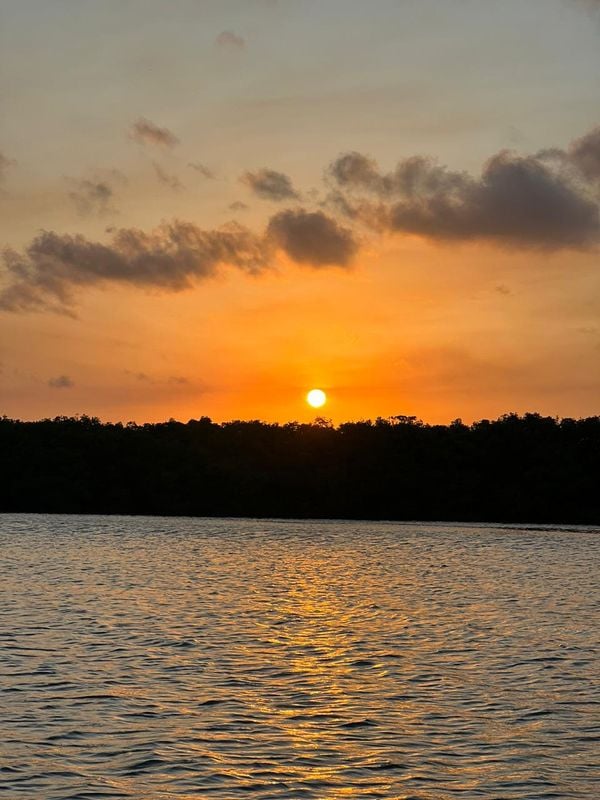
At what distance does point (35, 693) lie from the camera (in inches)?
1242

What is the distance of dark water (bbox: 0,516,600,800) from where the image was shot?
76.2 feet

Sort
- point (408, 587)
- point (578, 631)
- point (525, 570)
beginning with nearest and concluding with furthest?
point (578, 631) < point (408, 587) < point (525, 570)

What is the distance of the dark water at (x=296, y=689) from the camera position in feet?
76.2

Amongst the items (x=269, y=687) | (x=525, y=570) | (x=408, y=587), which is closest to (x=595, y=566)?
(x=525, y=570)

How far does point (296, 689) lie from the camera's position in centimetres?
3338

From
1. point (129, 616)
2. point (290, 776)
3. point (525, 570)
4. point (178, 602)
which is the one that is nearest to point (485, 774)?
point (290, 776)

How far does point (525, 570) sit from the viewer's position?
9131 centimetres

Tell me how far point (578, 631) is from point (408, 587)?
2627cm

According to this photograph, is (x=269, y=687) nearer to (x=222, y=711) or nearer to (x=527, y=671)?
(x=222, y=711)

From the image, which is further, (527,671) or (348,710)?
(527,671)

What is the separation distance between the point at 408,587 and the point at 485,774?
166 feet

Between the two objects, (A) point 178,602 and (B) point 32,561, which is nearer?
(A) point 178,602

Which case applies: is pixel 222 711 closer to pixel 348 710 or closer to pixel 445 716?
pixel 348 710

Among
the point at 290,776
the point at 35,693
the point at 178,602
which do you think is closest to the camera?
the point at 290,776
